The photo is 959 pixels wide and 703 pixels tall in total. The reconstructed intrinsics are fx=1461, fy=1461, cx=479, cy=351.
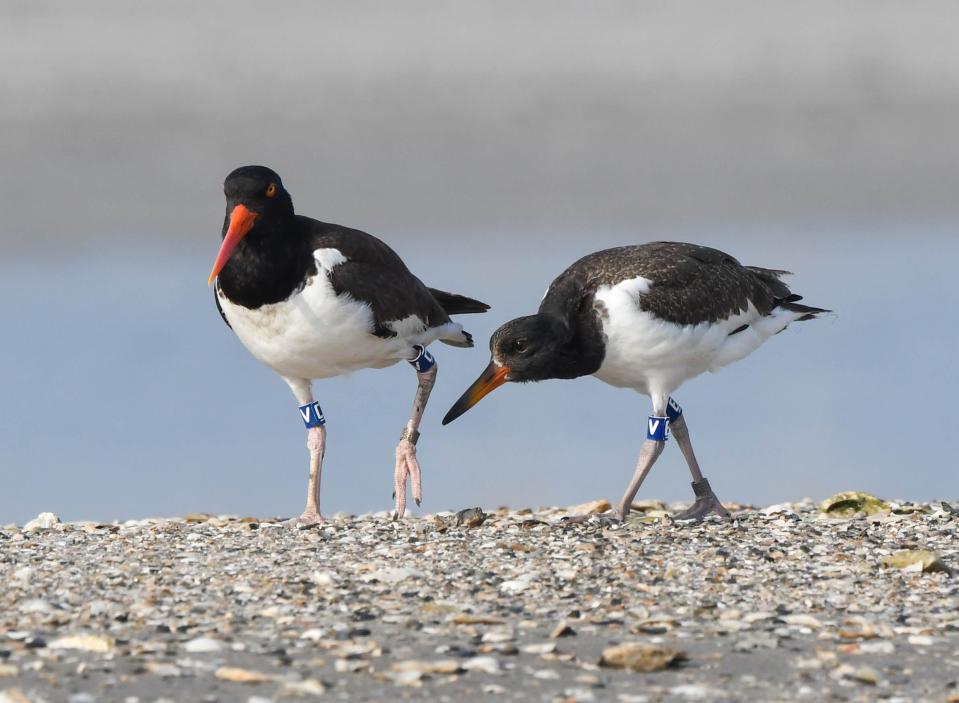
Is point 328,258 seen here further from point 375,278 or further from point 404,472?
point 404,472

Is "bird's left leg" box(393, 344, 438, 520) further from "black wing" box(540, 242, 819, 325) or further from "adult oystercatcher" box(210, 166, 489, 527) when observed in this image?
"black wing" box(540, 242, 819, 325)

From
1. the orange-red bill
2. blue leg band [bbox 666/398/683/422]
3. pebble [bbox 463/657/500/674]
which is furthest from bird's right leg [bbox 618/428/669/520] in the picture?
pebble [bbox 463/657/500/674]

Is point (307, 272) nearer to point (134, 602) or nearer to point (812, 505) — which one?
point (134, 602)

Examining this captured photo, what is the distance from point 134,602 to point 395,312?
311 cm

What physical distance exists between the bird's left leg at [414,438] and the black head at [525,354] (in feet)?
2.79

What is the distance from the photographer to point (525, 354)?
894 cm

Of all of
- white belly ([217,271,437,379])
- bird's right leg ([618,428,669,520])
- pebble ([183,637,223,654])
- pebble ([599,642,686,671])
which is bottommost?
pebble ([599,642,686,671])

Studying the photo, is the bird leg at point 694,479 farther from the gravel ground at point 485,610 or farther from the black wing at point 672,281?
the black wing at point 672,281

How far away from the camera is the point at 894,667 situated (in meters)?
5.93

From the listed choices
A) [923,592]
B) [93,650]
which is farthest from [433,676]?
[923,592]

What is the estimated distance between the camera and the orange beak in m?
A: 9.05

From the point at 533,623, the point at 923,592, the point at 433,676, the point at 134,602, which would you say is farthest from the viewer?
the point at 923,592

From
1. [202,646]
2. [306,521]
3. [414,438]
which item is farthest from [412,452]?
[202,646]

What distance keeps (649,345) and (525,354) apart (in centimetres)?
76
